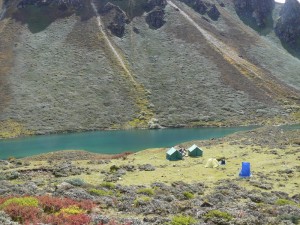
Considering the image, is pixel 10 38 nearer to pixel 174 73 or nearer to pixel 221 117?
pixel 174 73

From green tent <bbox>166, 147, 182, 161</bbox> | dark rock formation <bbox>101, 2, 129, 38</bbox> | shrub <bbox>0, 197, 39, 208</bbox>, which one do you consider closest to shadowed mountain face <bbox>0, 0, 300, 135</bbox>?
dark rock formation <bbox>101, 2, 129, 38</bbox>

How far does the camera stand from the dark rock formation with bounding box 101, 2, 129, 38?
17525 centimetres

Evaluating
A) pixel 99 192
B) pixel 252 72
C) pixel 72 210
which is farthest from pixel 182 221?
pixel 252 72

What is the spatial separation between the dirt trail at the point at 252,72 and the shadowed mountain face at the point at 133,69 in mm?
516

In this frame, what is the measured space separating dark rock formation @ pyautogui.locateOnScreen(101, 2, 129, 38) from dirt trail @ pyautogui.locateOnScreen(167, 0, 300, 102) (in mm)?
33514

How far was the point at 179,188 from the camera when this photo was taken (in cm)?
3209

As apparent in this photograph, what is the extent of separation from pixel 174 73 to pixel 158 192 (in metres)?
122

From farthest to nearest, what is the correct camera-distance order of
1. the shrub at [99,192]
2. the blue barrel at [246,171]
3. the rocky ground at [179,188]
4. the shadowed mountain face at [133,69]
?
the shadowed mountain face at [133,69], the blue barrel at [246,171], the shrub at [99,192], the rocky ground at [179,188]

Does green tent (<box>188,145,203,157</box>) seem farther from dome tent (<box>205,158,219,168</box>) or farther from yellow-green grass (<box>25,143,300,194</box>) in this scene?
dome tent (<box>205,158,219,168</box>)

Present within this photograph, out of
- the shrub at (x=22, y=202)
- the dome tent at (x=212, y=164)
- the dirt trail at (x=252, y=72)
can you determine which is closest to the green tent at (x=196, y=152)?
the dome tent at (x=212, y=164)

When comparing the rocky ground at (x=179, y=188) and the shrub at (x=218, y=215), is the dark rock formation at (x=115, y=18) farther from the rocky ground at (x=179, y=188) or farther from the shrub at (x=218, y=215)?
the shrub at (x=218, y=215)

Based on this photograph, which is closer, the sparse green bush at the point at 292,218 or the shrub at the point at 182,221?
the shrub at the point at 182,221

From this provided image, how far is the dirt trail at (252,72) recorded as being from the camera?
14375 centimetres

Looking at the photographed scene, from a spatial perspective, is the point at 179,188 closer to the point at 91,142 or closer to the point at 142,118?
the point at 91,142
